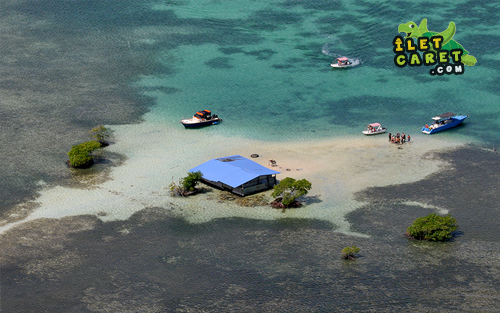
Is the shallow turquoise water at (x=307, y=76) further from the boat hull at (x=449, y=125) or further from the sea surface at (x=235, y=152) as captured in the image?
the boat hull at (x=449, y=125)

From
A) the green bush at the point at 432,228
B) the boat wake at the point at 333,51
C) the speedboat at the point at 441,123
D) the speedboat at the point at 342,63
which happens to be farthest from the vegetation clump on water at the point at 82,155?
the boat wake at the point at 333,51

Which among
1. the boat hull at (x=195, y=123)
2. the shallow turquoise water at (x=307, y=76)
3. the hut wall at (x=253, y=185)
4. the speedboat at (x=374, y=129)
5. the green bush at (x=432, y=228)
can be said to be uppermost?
the shallow turquoise water at (x=307, y=76)

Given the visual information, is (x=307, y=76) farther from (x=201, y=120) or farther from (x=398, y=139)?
(x=398, y=139)

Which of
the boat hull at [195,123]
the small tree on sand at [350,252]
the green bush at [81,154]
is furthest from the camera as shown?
the boat hull at [195,123]

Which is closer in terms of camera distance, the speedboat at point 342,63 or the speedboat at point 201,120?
the speedboat at point 201,120

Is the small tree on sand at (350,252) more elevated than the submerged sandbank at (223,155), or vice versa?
the submerged sandbank at (223,155)

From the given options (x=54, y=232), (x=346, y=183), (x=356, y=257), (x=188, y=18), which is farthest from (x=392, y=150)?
(x=188, y=18)

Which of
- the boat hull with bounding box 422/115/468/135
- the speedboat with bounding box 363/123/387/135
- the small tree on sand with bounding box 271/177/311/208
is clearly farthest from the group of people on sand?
the small tree on sand with bounding box 271/177/311/208

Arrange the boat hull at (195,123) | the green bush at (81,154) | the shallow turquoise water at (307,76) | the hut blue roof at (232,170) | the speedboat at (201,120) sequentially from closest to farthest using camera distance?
the hut blue roof at (232,170)
the green bush at (81,154)
the boat hull at (195,123)
the speedboat at (201,120)
the shallow turquoise water at (307,76)

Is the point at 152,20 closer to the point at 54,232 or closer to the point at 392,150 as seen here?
the point at 392,150
